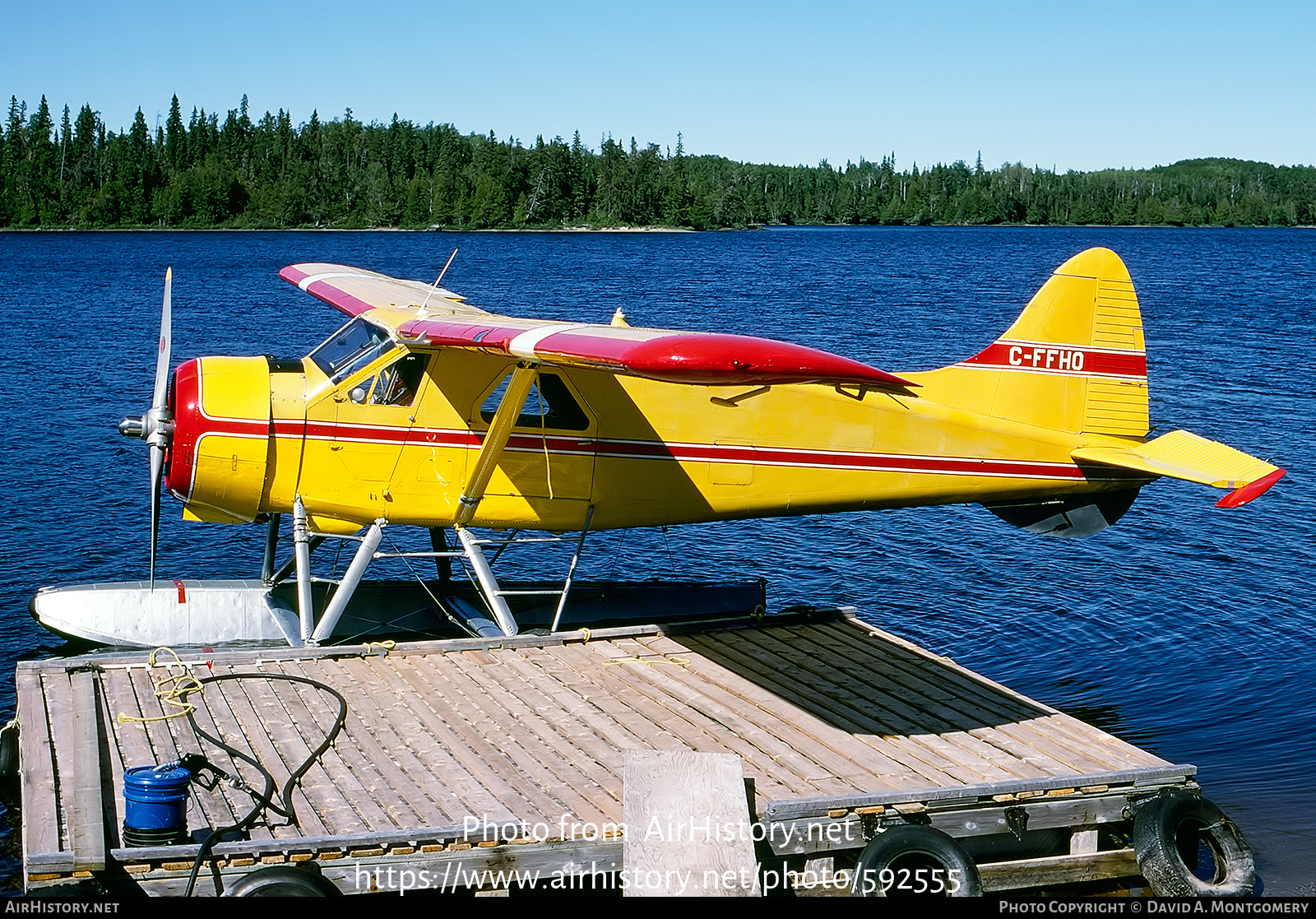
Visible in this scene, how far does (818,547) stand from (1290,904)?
8635 millimetres

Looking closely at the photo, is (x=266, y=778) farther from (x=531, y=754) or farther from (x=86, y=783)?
(x=531, y=754)

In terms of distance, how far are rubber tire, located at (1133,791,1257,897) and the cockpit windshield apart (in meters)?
5.60

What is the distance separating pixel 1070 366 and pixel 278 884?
718 cm

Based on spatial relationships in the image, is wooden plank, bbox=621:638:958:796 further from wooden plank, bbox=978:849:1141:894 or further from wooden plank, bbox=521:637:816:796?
wooden plank, bbox=978:849:1141:894

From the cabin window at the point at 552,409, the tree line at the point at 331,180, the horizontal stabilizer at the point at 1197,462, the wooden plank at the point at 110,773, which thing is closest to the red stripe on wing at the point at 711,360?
the cabin window at the point at 552,409

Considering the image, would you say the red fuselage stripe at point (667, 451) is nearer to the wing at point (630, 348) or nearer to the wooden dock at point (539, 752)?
the wing at point (630, 348)

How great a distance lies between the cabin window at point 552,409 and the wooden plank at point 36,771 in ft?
11.0

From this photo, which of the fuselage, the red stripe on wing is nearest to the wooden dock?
the fuselage

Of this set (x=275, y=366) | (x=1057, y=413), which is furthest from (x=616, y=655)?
(x=1057, y=413)

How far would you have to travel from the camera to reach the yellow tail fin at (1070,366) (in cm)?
1007

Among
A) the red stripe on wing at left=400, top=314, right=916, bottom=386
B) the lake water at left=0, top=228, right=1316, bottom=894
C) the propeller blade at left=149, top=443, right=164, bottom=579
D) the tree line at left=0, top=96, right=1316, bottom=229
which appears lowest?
the lake water at left=0, top=228, right=1316, bottom=894

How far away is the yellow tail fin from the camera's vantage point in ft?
33.0

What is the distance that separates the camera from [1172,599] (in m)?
13.3

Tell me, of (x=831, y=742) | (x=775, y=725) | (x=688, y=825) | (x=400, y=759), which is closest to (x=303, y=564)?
(x=400, y=759)
